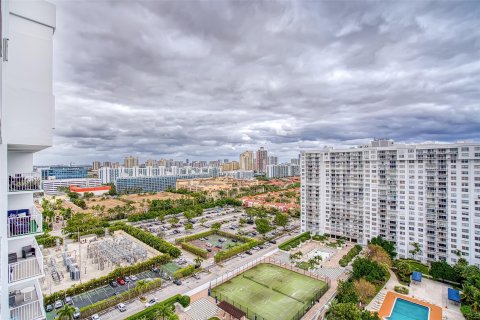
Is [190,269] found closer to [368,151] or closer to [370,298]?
[370,298]

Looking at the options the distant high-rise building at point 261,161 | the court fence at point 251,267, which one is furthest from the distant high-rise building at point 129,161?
the court fence at point 251,267

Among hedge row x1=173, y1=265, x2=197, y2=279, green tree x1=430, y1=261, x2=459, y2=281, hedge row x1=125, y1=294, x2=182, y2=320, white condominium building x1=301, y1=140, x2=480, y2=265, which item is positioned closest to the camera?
hedge row x1=125, y1=294, x2=182, y2=320

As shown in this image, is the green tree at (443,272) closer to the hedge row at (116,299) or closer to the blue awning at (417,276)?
the blue awning at (417,276)

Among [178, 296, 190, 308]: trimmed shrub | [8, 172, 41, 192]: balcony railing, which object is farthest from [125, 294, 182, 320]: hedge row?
[8, 172, 41, 192]: balcony railing

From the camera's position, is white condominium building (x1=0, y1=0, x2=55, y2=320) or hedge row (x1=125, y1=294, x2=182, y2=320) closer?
white condominium building (x1=0, y1=0, x2=55, y2=320)

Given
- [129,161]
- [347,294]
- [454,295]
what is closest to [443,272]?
[454,295]

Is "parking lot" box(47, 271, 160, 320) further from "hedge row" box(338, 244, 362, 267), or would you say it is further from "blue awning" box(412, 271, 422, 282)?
"blue awning" box(412, 271, 422, 282)

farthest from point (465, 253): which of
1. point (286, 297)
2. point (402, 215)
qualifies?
point (286, 297)
